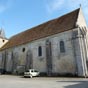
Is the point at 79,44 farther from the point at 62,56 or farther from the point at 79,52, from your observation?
the point at 62,56

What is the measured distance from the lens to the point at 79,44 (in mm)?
20734

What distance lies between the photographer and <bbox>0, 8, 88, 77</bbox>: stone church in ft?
68.0

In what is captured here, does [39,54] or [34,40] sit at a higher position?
[34,40]

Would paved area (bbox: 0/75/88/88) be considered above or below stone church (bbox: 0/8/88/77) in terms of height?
below

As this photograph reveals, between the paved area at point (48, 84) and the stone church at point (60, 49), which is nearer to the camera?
the paved area at point (48, 84)

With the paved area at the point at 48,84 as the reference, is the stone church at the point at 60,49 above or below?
above

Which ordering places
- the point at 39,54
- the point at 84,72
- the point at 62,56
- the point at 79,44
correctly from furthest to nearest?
1. the point at 39,54
2. the point at 62,56
3. the point at 79,44
4. the point at 84,72

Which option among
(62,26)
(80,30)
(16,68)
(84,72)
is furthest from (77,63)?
(16,68)

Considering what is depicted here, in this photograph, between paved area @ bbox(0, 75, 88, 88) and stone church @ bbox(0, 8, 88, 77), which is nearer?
paved area @ bbox(0, 75, 88, 88)

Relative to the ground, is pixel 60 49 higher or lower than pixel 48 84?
higher

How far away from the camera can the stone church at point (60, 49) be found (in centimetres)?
2072

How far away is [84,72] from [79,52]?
3.09m

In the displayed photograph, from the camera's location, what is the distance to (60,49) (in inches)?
914

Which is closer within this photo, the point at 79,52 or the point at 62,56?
the point at 79,52
